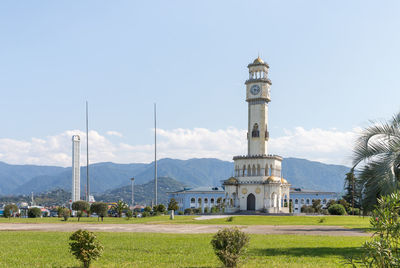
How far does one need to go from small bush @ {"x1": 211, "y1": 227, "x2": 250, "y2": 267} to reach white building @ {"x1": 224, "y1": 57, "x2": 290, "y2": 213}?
259ft

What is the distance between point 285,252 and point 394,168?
6.11 meters

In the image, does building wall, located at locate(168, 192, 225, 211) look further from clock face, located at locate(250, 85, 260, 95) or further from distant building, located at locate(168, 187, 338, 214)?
clock face, located at locate(250, 85, 260, 95)

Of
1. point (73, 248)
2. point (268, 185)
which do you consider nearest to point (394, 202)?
point (73, 248)

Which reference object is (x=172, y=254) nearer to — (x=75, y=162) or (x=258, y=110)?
(x=258, y=110)

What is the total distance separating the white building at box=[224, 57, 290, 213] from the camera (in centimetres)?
9550

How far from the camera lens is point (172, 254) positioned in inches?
800

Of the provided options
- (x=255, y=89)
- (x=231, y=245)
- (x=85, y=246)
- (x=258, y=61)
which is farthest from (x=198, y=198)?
(x=231, y=245)

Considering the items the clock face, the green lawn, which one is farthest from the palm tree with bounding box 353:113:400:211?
Result: the clock face

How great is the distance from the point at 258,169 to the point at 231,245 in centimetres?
8196

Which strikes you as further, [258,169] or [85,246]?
[258,169]

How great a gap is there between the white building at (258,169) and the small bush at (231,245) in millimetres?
79030

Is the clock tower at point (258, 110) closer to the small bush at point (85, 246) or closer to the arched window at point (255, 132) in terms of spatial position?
the arched window at point (255, 132)

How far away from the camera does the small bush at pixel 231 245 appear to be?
51.3 feet

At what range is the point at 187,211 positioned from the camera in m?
111
